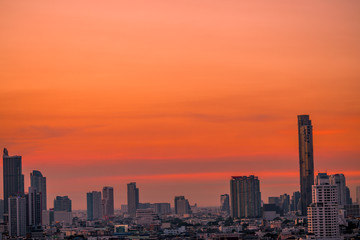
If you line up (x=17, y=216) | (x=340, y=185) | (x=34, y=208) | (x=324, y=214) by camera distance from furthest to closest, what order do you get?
(x=34, y=208)
(x=17, y=216)
(x=340, y=185)
(x=324, y=214)

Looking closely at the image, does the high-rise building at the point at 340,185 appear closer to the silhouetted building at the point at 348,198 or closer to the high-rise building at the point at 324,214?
the silhouetted building at the point at 348,198

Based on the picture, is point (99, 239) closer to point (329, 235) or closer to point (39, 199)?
point (39, 199)

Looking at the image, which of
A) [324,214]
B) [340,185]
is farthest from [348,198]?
[324,214]

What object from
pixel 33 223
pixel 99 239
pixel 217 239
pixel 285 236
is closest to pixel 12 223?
pixel 33 223

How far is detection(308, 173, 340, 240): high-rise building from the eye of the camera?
99562mm

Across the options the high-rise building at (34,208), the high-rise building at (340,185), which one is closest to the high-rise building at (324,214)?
the high-rise building at (340,185)

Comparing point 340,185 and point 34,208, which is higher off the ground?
point 340,185

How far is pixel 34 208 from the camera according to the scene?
18675 centimetres

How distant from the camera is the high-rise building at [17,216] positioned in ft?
571

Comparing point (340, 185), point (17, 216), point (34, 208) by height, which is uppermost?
point (340, 185)

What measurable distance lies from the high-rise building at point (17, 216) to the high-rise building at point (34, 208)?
7.28 ft

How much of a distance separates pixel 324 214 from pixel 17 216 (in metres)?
91.0

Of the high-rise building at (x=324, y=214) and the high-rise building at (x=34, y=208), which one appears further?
the high-rise building at (x=34, y=208)

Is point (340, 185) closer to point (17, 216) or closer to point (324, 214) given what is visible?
point (17, 216)
